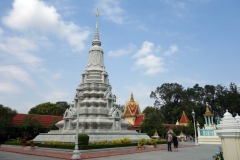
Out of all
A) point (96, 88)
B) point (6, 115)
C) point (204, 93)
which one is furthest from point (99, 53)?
point (204, 93)

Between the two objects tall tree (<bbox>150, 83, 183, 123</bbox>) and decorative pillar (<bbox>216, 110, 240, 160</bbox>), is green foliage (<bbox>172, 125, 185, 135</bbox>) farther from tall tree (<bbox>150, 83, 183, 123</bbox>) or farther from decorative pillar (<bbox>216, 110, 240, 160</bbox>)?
decorative pillar (<bbox>216, 110, 240, 160</bbox>)

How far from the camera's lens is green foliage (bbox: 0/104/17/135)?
28.3 meters

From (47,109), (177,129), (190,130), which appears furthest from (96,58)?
(47,109)

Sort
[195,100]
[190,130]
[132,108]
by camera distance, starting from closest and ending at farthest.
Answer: [190,130] < [132,108] < [195,100]

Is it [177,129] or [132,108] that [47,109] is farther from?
[177,129]

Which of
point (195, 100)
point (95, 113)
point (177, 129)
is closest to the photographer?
point (95, 113)

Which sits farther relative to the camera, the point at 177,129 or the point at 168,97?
the point at 168,97

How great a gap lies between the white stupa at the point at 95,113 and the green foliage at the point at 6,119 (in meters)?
5.91

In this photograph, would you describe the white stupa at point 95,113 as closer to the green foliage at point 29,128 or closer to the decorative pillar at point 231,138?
the green foliage at point 29,128

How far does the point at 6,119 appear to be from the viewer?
29328 mm

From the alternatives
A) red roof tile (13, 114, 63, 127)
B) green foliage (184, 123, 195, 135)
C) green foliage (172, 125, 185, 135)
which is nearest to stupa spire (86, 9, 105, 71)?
red roof tile (13, 114, 63, 127)

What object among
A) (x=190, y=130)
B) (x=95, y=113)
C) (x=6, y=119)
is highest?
(x=95, y=113)

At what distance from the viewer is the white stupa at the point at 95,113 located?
2350cm

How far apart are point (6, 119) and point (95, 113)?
13.3 meters
